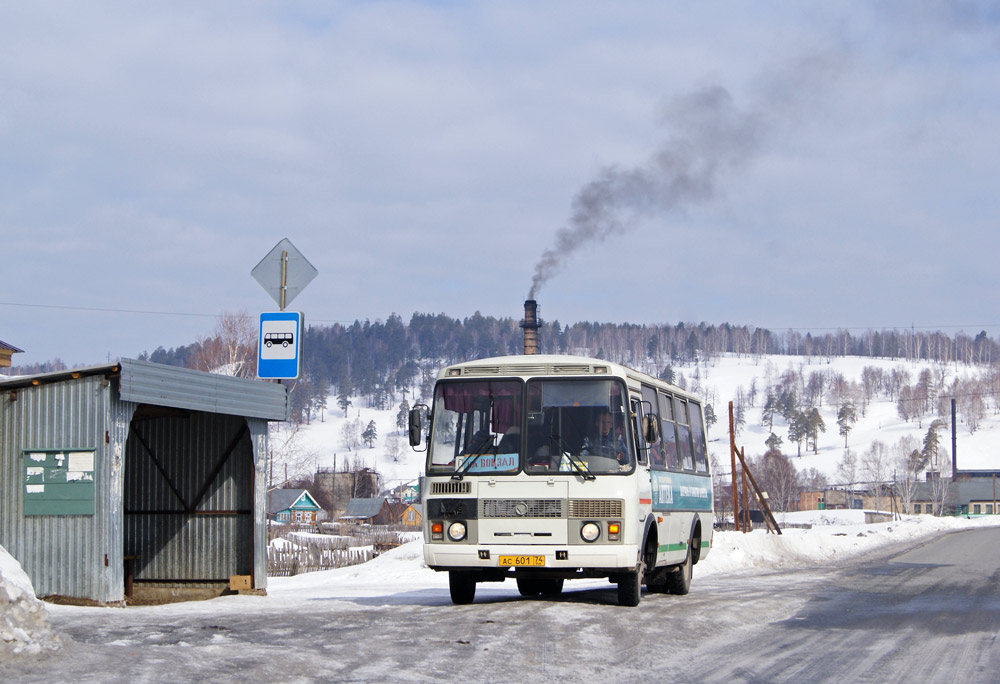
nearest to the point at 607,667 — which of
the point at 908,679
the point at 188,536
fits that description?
the point at 908,679

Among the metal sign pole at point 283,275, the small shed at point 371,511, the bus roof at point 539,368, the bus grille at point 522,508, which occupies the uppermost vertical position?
the metal sign pole at point 283,275

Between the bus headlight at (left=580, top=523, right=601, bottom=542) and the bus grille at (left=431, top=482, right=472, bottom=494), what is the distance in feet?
4.86

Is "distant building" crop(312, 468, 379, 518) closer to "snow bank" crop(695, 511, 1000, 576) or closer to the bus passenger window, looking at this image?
"snow bank" crop(695, 511, 1000, 576)

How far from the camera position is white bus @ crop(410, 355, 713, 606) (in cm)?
1309

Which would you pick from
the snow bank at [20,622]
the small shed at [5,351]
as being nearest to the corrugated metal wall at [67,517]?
the snow bank at [20,622]

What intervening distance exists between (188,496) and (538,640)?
922cm

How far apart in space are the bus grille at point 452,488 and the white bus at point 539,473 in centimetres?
1

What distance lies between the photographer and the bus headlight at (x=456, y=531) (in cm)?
1340

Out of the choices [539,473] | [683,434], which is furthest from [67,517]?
[683,434]

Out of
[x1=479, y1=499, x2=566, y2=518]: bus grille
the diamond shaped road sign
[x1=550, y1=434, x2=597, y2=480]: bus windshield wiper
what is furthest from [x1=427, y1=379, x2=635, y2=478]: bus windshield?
the diamond shaped road sign

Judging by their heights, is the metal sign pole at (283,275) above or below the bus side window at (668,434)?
above

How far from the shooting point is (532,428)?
44.4ft

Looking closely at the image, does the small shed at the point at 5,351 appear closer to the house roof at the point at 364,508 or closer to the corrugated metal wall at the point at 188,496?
the corrugated metal wall at the point at 188,496

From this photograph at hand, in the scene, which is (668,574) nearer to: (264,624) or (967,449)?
(264,624)
